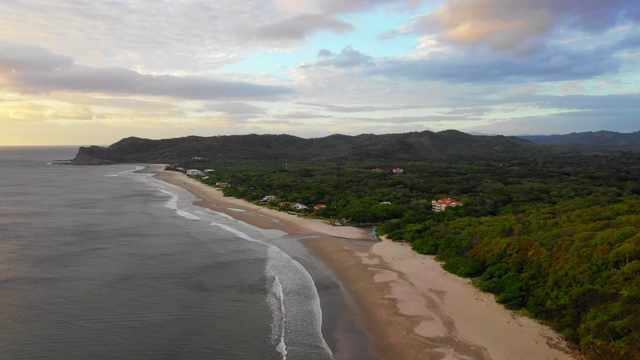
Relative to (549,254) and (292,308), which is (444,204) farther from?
(292,308)

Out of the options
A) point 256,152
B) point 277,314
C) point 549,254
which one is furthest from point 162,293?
point 256,152

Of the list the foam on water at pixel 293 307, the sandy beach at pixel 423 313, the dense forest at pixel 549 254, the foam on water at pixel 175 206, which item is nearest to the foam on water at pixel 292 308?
the foam on water at pixel 293 307

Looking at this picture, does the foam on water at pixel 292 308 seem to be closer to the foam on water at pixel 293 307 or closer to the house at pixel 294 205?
the foam on water at pixel 293 307

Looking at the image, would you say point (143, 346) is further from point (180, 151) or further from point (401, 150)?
point (180, 151)

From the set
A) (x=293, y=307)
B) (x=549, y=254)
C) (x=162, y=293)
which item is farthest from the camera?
(x=162, y=293)

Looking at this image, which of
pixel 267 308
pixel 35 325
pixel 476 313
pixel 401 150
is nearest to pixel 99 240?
pixel 35 325
